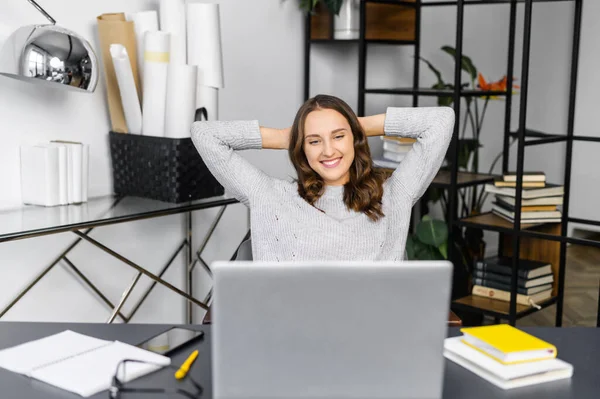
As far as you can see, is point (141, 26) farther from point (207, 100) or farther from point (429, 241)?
point (429, 241)

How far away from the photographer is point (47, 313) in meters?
2.69

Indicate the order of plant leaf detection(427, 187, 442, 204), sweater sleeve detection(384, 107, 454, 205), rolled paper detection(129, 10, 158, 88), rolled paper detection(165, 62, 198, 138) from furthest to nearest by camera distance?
1. plant leaf detection(427, 187, 442, 204)
2. rolled paper detection(129, 10, 158, 88)
3. rolled paper detection(165, 62, 198, 138)
4. sweater sleeve detection(384, 107, 454, 205)

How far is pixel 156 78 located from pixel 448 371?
162 centimetres

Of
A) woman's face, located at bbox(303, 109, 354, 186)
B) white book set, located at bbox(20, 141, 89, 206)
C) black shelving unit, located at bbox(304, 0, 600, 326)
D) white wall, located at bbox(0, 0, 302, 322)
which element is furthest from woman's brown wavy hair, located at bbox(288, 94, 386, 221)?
black shelving unit, located at bbox(304, 0, 600, 326)

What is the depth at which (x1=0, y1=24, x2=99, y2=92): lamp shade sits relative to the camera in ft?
7.19

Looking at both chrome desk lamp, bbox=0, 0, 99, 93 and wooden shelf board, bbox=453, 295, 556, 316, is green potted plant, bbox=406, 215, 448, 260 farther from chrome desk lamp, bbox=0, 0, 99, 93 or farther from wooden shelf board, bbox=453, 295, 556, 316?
chrome desk lamp, bbox=0, 0, 99, 93

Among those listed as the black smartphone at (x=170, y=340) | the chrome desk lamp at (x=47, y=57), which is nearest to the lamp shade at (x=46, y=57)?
the chrome desk lamp at (x=47, y=57)

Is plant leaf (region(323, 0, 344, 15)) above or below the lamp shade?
above

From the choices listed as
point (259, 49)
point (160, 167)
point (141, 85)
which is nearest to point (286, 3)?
point (259, 49)

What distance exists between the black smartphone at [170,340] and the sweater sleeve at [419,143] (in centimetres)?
83

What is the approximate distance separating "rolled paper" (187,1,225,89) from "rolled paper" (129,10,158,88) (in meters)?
0.13

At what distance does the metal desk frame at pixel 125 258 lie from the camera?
224cm

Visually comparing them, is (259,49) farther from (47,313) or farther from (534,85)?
(534,85)

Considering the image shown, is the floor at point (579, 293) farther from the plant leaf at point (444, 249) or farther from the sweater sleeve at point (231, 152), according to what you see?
the sweater sleeve at point (231, 152)
